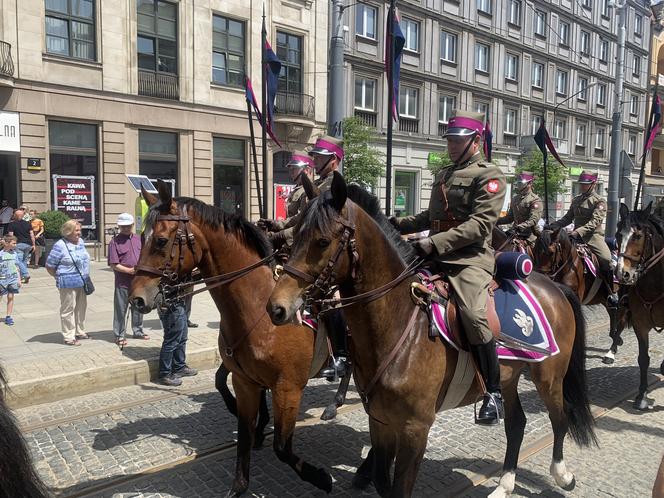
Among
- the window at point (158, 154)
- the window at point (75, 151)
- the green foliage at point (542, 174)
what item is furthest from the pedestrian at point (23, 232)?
the green foliage at point (542, 174)

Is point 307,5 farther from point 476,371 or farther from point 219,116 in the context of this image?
point 476,371

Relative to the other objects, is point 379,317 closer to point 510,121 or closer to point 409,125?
point 409,125

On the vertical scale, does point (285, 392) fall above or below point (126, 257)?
below

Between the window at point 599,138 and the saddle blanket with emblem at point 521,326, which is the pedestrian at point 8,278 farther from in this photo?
the window at point 599,138

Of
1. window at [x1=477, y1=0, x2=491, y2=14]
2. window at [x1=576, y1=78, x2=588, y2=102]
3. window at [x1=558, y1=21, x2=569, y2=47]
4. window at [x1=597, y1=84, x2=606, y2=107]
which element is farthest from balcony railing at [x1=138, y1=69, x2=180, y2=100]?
window at [x1=597, y1=84, x2=606, y2=107]

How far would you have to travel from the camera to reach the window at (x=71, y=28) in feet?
57.4

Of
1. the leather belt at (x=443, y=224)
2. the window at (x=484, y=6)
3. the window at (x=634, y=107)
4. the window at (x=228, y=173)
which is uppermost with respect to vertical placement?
the window at (x=484, y=6)

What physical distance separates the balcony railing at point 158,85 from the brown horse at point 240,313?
1713cm

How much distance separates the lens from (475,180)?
357 centimetres

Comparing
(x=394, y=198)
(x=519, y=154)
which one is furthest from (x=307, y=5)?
(x=519, y=154)

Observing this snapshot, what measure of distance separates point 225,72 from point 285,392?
65.6 feet

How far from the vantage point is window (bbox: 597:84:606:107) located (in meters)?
40.3

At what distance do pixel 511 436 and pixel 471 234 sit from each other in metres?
2.05

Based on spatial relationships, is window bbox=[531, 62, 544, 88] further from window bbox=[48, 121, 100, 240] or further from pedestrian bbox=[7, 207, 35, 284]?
pedestrian bbox=[7, 207, 35, 284]
